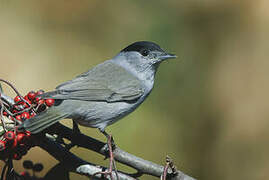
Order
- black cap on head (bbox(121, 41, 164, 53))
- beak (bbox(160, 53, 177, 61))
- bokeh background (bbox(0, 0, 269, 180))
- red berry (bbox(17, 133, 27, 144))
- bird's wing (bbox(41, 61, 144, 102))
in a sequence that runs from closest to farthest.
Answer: red berry (bbox(17, 133, 27, 144)) → bird's wing (bbox(41, 61, 144, 102)) → beak (bbox(160, 53, 177, 61)) → black cap on head (bbox(121, 41, 164, 53)) → bokeh background (bbox(0, 0, 269, 180))

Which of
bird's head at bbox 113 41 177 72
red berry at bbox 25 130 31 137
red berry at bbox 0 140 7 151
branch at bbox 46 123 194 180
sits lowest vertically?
branch at bbox 46 123 194 180

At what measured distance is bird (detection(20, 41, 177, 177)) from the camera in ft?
10.7

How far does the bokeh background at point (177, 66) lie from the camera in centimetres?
484

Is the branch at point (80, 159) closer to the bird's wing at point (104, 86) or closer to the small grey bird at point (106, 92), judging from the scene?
the small grey bird at point (106, 92)

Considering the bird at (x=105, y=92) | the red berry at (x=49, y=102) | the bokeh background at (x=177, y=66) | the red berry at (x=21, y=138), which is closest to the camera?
the red berry at (x=21, y=138)

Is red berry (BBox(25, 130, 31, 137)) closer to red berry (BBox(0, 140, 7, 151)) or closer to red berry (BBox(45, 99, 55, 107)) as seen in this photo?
red berry (BBox(0, 140, 7, 151))

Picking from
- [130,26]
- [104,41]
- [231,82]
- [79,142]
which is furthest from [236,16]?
[79,142]

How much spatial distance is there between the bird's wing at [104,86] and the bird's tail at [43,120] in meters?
0.17

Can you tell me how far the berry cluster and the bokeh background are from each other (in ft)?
5.58

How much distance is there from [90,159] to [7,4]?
94.1 inches

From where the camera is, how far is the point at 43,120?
9.65 ft

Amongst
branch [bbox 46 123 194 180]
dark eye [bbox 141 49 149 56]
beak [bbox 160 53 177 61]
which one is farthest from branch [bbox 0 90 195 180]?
dark eye [bbox 141 49 149 56]

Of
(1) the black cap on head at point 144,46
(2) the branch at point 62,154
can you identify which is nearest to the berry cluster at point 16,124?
(2) the branch at point 62,154

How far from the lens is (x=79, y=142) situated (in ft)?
9.89
